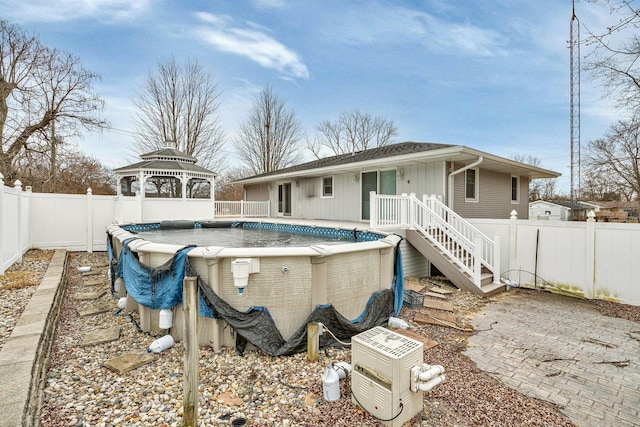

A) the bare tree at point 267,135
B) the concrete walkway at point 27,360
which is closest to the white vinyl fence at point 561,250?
the concrete walkway at point 27,360

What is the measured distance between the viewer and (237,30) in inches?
427

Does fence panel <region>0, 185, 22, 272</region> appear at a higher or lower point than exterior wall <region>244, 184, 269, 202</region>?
lower

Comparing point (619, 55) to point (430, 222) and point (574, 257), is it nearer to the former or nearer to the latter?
point (574, 257)

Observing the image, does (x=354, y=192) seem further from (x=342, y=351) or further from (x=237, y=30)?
(x=342, y=351)

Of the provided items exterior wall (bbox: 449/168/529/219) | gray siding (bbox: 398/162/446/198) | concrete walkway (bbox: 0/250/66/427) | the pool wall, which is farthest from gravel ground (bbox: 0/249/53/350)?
exterior wall (bbox: 449/168/529/219)

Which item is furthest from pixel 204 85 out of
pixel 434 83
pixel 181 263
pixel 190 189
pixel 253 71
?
pixel 181 263

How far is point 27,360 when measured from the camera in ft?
8.50

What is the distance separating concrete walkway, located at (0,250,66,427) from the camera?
2020mm

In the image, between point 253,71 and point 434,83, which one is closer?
point 434,83

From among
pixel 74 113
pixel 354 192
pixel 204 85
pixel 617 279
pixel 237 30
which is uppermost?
pixel 204 85

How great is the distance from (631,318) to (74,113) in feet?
60.6

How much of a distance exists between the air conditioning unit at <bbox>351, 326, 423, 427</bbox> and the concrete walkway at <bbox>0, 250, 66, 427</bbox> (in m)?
2.26

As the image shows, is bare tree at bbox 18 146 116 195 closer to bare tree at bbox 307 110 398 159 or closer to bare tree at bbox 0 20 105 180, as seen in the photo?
bare tree at bbox 0 20 105 180

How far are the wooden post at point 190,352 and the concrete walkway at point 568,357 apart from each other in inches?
109
